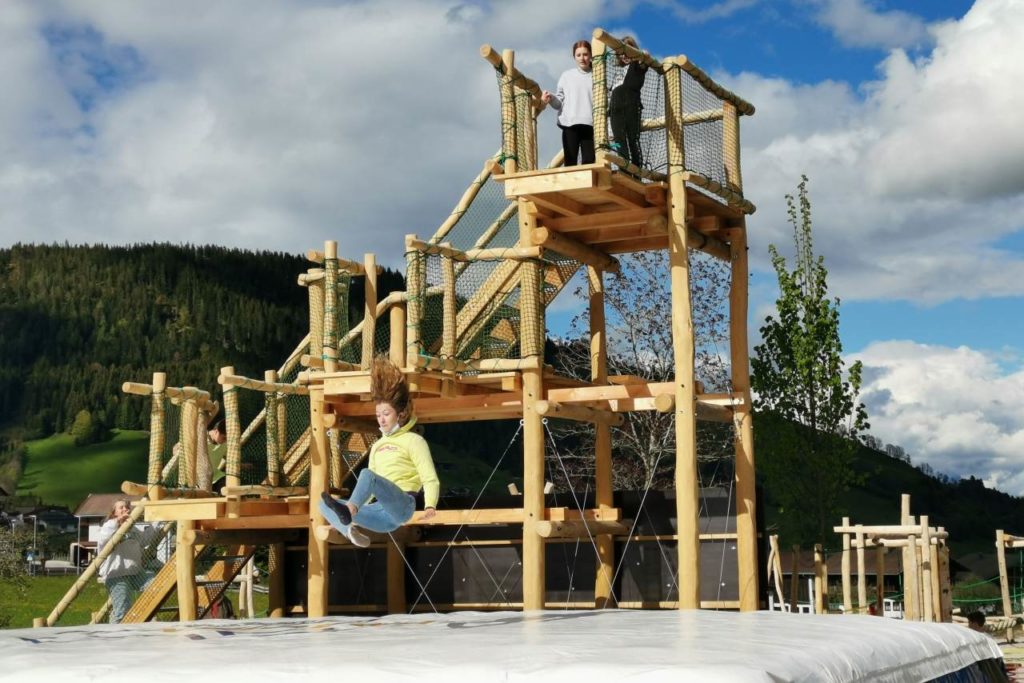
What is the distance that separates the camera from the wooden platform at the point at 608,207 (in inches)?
618

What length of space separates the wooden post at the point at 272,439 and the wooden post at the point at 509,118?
15.5 feet

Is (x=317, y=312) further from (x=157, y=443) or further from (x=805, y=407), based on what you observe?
(x=805, y=407)

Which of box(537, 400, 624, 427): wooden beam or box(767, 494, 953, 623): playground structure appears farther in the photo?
box(767, 494, 953, 623): playground structure

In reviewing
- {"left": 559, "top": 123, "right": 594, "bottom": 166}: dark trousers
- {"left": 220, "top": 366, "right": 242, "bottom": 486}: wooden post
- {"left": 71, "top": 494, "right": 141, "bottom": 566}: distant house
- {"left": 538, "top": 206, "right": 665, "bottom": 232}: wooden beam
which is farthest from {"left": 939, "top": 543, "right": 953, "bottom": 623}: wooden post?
{"left": 71, "top": 494, "right": 141, "bottom": 566}: distant house

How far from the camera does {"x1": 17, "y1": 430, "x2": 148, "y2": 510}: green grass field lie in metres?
140

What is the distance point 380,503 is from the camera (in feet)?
35.4

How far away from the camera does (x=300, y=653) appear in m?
7.73

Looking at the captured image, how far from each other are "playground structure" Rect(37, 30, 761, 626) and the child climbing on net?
4.52 m

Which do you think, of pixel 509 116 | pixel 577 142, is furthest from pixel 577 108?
pixel 509 116

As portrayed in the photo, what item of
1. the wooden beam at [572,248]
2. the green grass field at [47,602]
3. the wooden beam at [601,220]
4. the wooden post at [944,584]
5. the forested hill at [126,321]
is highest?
the forested hill at [126,321]

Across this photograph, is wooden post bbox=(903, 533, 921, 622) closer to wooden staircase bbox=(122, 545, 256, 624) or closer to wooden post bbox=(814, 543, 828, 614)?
wooden post bbox=(814, 543, 828, 614)

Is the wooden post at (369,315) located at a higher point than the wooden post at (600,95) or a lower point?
lower

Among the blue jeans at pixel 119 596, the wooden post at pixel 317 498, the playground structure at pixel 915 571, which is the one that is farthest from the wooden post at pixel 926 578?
the blue jeans at pixel 119 596

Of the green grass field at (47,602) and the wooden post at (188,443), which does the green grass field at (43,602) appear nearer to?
the green grass field at (47,602)
